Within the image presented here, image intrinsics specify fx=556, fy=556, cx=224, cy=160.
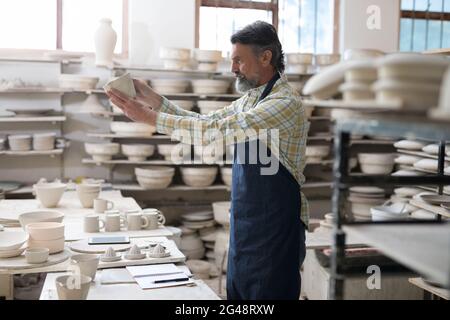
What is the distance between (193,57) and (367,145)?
2.14 meters

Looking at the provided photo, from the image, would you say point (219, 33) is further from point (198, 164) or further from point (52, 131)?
point (52, 131)

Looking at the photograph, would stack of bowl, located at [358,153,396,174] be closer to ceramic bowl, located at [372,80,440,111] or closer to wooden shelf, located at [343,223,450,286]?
wooden shelf, located at [343,223,450,286]

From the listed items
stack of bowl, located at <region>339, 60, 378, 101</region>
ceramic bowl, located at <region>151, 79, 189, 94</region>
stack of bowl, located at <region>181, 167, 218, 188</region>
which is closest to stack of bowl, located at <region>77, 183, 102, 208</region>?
stack of bowl, located at <region>181, 167, 218, 188</region>

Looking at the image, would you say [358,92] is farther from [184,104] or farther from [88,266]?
[184,104]

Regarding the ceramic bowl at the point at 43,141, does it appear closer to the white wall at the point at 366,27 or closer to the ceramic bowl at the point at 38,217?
the ceramic bowl at the point at 38,217

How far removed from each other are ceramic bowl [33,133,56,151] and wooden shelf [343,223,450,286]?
12.9 ft

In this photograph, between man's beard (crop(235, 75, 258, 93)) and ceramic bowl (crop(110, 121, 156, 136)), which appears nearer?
man's beard (crop(235, 75, 258, 93))

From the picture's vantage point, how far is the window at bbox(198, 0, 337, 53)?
569 centimetres

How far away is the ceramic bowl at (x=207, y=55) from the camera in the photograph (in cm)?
527

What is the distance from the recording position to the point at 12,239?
242 centimetres

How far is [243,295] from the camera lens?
8.16 ft

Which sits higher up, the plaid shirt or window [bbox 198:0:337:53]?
window [bbox 198:0:337:53]

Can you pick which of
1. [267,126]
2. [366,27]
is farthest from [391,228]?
[366,27]
